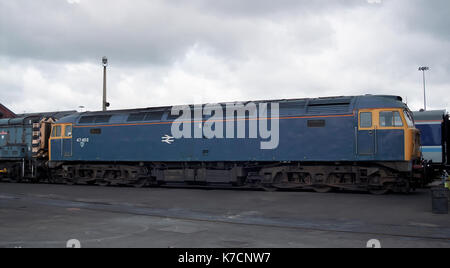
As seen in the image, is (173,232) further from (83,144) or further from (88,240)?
(83,144)

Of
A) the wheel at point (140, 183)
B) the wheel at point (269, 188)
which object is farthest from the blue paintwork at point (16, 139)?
the wheel at point (269, 188)

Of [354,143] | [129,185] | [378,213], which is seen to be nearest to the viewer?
[378,213]

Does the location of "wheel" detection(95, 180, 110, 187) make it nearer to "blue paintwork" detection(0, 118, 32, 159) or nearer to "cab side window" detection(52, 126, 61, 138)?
"cab side window" detection(52, 126, 61, 138)

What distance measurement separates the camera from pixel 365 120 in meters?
18.3

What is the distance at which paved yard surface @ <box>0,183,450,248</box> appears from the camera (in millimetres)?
8859

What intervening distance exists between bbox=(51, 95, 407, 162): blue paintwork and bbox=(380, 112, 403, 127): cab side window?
312mm

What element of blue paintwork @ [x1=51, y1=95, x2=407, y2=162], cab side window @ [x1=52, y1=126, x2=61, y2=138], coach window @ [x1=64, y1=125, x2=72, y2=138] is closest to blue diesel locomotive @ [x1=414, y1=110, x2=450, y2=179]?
blue paintwork @ [x1=51, y1=95, x2=407, y2=162]

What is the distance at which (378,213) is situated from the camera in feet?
42.9

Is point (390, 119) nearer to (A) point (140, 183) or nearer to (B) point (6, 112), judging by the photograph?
(A) point (140, 183)

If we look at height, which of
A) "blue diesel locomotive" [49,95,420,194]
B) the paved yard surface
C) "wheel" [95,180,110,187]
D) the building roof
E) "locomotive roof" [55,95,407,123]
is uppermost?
the building roof

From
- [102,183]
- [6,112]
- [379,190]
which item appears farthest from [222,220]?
[6,112]

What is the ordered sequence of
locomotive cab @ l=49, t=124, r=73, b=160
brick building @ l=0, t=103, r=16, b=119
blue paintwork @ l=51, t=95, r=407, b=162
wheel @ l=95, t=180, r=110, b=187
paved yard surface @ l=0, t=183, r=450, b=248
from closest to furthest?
1. paved yard surface @ l=0, t=183, r=450, b=248
2. blue paintwork @ l=51, t=95, r=407, b=162
3. wheel @ l=95, t=180, r=110, b=187
4. locomotive cab @ l=49, t=124, r=73, b=160
5. brick building @ l=0, t=103, r=16, b=119
